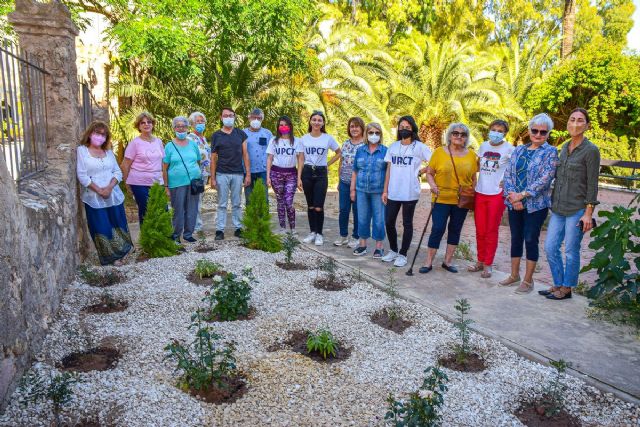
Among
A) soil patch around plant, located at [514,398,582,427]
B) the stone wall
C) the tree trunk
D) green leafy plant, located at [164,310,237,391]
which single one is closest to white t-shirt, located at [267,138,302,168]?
the stone wall

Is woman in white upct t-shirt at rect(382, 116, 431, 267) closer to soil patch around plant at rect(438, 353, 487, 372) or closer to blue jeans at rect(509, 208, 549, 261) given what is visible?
blue jeans at rect(509, 208, 549, 261)

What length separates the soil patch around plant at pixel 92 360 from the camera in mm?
3582

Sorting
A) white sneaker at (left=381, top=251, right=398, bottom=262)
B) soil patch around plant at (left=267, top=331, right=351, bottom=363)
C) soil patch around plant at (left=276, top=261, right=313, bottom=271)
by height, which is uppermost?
white sneaker at (left=381, top=251, right=398, bottom=262)

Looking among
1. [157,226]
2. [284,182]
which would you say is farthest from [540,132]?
[157,226]

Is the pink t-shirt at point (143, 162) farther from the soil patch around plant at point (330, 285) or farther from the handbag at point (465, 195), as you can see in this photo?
the handbag at point (465, 195)

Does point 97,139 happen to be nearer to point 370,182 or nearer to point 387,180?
point 370,182

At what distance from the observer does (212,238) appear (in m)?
7.48

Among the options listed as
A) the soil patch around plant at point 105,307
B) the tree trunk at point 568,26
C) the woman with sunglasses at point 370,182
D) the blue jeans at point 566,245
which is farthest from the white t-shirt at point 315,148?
the tree trunk at point 568,26

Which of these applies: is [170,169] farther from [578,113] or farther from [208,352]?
[578,113]

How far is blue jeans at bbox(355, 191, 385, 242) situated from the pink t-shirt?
8.54 feet

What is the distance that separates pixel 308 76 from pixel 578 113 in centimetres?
1113

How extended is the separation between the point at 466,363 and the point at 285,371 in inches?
53.7

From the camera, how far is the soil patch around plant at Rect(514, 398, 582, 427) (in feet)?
10.3

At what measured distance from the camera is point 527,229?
5.36 metres
